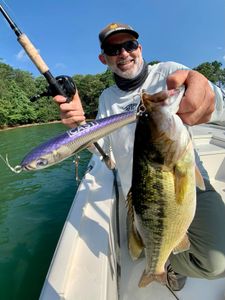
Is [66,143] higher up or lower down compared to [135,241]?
higher up

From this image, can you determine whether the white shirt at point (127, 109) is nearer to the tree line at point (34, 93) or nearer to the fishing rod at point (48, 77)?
the fishing rod at point (48, 77)

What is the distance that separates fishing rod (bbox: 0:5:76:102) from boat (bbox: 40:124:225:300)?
3.16 ft

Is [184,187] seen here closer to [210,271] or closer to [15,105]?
[210,271]

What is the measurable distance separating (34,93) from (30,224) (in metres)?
34.4

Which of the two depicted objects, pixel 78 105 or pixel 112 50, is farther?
pixel 112 50

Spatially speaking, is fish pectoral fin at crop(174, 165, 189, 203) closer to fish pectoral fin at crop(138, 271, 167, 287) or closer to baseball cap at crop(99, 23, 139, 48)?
fish pectoral fin at crop(138, 271, 167, 287)

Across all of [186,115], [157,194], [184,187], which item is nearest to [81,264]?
[157,194]

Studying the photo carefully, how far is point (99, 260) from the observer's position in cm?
176

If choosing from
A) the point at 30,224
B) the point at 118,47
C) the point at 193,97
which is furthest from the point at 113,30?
the point at 30,224

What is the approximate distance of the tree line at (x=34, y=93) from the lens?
3438 cm

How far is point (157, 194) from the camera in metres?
1.20

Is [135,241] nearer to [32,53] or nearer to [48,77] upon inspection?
[48,77]

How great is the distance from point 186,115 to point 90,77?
45519mm

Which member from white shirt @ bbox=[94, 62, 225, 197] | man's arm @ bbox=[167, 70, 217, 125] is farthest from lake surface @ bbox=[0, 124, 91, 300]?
man's arm @ bbox=[167, 70, 217, 125]
